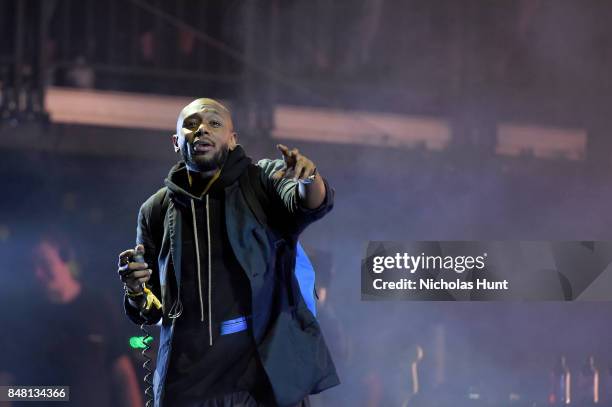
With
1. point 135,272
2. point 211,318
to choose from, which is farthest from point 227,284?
point 135,272

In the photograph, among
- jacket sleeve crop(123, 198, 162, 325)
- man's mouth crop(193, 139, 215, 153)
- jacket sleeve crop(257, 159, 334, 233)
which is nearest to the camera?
jacket sleeve crop(257, 159, 334, 233)

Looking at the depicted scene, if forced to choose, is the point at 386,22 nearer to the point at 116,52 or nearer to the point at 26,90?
the point at 116,52

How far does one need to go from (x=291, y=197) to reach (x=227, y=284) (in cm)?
31

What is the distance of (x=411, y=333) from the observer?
589 centimetres

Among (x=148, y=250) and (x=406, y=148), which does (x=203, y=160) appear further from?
(x=406, y=148)

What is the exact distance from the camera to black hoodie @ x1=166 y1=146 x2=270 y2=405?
2.50 meters

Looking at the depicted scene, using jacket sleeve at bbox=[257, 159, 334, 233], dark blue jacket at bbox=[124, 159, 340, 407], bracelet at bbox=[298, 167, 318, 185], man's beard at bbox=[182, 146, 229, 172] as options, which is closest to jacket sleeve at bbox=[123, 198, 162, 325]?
dark blue jacket at bbox=[124, 159, 340, 407]

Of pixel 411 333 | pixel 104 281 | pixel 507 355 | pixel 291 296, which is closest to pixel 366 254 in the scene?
pixel 411 333

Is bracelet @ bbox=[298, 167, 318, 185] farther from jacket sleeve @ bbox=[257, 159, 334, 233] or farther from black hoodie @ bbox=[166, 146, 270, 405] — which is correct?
black hoodie @ bbox=[166, 146, 270, 405]

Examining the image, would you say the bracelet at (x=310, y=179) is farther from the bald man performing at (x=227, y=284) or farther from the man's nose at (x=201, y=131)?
the man's nose at (x=201, y=131)

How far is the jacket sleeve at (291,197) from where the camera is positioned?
2.41m

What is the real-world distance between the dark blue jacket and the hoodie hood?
0.09ft

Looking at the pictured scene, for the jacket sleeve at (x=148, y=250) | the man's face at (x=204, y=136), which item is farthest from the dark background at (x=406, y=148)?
the man's face at (x=204, y=136)

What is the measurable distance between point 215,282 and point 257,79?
3466mm
